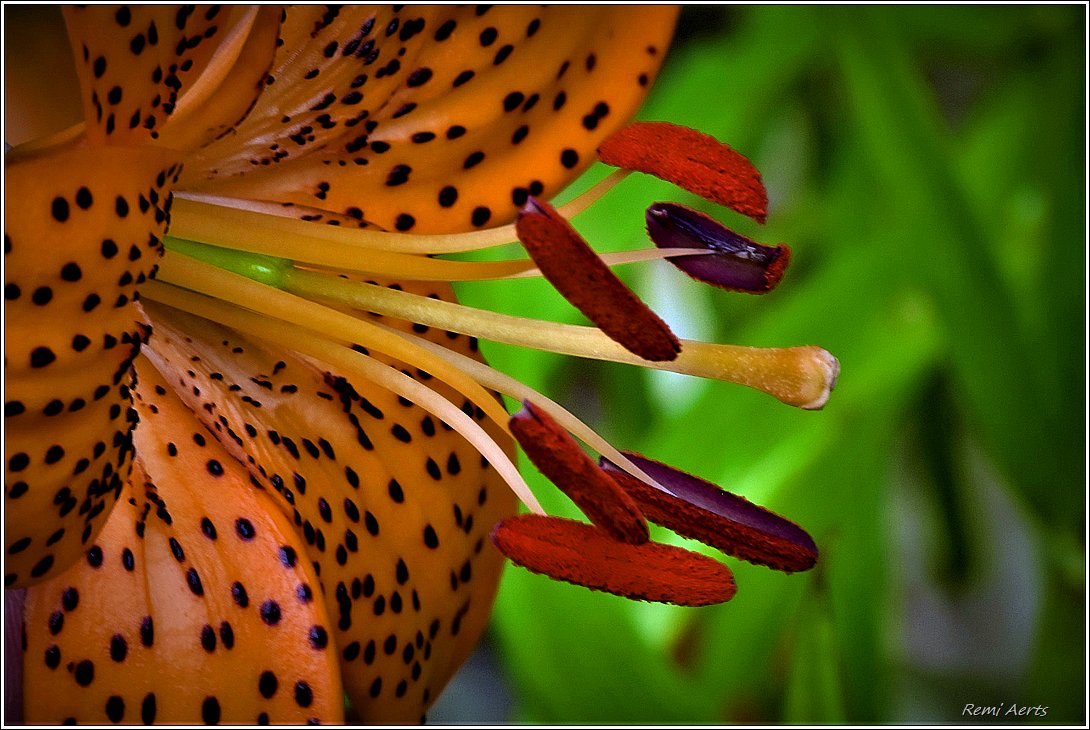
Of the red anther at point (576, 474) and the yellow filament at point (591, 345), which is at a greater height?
the yellow filament at point (591, 345)

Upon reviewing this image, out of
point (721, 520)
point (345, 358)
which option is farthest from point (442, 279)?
point (721, 520)

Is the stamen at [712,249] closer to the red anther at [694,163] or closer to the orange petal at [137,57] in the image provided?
the red anther at [694,163]

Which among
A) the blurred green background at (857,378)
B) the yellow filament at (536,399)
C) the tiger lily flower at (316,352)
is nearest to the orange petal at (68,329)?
the tiger lily flower at (316,352)

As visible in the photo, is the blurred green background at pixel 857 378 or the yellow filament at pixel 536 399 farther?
the blurred green background at pixel 857 378

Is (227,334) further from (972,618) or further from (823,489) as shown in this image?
(972,618)

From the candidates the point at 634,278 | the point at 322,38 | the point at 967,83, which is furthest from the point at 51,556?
the point at 967,83
